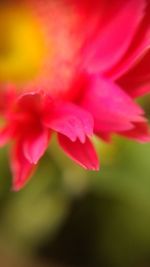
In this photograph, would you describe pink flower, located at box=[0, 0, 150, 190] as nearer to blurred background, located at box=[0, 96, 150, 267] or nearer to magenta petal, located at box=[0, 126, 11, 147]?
magenta petal, located at box=[0, 126, 11, 147]

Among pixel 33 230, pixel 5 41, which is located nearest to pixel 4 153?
pixel 33 230

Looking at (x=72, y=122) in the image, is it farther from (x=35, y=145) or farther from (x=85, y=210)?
(x=85, y=210)

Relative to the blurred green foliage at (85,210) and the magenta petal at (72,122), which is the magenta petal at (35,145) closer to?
the magenta petal at (72,122)

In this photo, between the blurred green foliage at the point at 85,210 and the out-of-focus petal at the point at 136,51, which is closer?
the out-of-focus petal at the point at 136,51

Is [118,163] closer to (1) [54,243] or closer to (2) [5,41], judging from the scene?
(1) [54,243]

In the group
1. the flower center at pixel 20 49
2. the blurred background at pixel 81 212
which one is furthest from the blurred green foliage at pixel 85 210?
the flower center at pixel 20 49

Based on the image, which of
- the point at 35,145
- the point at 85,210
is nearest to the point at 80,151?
the point at 35,145
